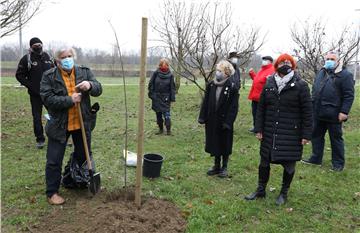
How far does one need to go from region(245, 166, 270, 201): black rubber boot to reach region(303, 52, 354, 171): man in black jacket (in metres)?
1.94

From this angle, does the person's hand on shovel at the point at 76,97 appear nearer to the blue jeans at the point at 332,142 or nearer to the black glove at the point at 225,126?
the black glove at the point at 225,126

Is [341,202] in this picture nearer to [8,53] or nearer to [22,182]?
[22,182]

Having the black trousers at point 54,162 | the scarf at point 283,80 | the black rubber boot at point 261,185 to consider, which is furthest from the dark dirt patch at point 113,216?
the scarf at point 283,80

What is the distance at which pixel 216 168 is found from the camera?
5988mm

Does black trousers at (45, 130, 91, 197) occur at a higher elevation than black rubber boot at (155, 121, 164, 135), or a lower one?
higher

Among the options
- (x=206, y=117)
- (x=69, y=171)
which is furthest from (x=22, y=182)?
(x=206, y=117)

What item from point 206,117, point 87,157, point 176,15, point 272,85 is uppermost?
point 176,15

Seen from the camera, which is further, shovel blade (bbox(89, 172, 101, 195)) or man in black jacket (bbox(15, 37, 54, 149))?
man in black jacket (bbox(15, 37, 54, 149))

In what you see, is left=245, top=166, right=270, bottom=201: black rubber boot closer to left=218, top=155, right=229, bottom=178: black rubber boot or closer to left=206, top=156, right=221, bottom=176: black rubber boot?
left=218, top=155, right=229, bottom=178: black rubber boot

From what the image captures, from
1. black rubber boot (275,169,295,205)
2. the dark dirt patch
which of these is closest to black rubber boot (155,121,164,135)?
the dark dirt patch

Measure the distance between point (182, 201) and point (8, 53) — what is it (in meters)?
39.4

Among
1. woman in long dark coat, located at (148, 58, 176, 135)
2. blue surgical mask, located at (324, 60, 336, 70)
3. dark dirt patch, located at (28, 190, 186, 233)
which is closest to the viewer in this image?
dark dirt patch, located at (28, 190, 186, 233)

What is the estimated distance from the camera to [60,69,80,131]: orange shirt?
4.50m

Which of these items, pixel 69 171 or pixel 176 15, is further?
pixel 176 15
